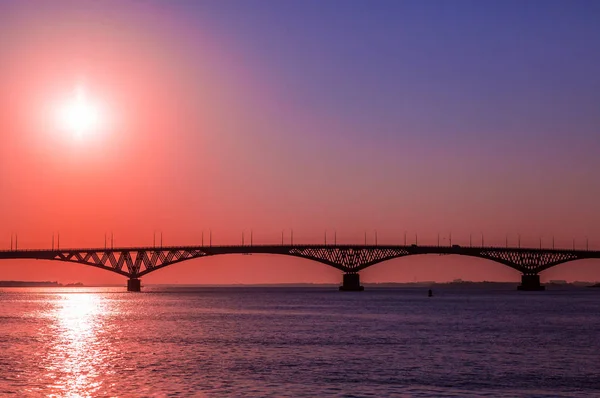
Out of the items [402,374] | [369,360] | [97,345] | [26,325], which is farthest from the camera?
[26,325]

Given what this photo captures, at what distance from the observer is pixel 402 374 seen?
40.9 m

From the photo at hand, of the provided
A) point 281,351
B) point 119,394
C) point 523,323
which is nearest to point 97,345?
point 281,351

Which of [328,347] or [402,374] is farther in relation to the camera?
[328,347]

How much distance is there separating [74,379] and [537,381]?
20653 mm

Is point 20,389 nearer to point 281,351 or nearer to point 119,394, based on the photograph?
point 119,394

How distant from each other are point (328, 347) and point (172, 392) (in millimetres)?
20997

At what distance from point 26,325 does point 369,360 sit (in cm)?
4560

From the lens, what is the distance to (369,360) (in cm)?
4703

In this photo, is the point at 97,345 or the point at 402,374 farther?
the point at 97,345

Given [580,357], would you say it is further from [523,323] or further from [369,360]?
[523,323]

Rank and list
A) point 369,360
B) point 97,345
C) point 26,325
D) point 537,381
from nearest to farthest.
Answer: point 537,381 < point 369,360 < point 97,345 < point 26,325

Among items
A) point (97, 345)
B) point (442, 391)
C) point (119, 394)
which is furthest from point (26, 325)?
point (442, 391)

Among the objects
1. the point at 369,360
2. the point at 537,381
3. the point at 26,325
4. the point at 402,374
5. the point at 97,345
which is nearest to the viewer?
the point at 537,381

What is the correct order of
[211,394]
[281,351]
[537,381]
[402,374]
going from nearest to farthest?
[211,394], [537,381], [402,374], [281,351]
